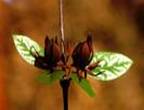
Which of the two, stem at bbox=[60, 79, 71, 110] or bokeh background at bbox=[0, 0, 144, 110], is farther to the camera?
bokeh background at bbox=[0, 0, 144, 110]

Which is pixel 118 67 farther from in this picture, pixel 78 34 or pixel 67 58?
pixel 78 34

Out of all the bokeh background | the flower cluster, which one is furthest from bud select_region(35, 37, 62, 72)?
the bokeh background

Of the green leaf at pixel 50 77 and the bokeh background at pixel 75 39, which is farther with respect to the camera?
the bokeh background at pixel 75 39

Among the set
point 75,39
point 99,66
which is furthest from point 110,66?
point 75,39

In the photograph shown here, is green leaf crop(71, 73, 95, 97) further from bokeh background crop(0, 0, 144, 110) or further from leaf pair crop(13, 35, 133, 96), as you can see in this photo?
bokeh background crop(0, 0, 144, 110)

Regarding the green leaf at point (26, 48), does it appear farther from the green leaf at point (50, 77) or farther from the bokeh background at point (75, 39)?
the bokeh background at point (75, 39)

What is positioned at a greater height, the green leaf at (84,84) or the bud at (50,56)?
the bud at (50,56)

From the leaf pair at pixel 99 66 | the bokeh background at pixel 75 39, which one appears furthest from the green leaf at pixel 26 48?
the bokeh background at pixel 75 39

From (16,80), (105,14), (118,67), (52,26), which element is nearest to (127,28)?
(105,14)
